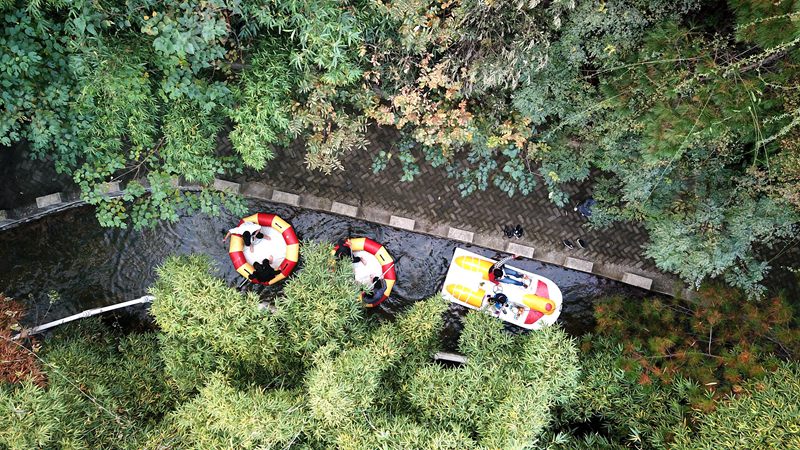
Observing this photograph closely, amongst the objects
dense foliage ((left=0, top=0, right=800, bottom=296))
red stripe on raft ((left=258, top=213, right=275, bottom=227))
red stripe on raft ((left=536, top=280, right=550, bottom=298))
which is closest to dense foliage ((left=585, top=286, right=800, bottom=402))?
dense foliage ((left=0, top=0, right=800, bottom=296))

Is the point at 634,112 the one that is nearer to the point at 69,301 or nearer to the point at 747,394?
the point at 747,394

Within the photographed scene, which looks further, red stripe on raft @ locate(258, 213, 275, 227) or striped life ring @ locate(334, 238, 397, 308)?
striped life ring @ locate(334, 238, 397, 308)

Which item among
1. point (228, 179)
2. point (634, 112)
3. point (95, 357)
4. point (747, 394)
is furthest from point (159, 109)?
point (747, 394)

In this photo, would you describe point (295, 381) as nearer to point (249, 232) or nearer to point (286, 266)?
point (286, 266)

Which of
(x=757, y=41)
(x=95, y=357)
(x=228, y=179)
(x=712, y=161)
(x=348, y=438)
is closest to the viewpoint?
(x=757, y=41)

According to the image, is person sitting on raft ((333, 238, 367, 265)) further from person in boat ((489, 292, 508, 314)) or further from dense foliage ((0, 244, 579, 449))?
person in boat ((489, 292, 508, 314))

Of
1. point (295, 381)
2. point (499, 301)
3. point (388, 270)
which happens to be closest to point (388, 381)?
point (295, 381)
